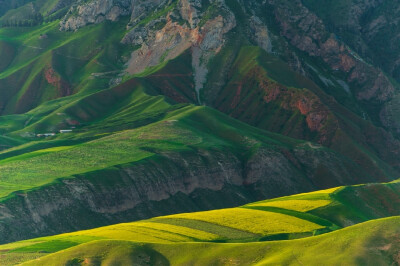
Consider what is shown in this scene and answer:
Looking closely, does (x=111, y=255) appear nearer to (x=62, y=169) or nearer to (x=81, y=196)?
(x=81, y=196)

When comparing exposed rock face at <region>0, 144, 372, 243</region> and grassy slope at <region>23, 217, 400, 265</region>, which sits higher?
grassy slope at <region>23, 217, 400, 265</region>

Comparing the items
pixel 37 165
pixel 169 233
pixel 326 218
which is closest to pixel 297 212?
pixel 326 218

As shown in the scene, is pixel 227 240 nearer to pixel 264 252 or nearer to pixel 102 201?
→ pixel 264 252

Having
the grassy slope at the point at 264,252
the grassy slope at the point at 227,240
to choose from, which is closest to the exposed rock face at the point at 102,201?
the grassy slope at the point at 227,240

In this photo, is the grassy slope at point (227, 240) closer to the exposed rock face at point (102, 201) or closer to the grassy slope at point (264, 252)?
the grassy slope at point (264, 252)

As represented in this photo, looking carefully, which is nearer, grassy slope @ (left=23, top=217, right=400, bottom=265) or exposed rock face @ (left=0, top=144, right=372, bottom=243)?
grassy slope @ (left=23, top=217, right=400, bottom=265)

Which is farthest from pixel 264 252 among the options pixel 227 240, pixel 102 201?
pixel 102 201

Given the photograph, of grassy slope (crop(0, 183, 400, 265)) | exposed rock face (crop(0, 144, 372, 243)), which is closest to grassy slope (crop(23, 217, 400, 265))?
grassy slope (crop(0, 183, 400, 265))

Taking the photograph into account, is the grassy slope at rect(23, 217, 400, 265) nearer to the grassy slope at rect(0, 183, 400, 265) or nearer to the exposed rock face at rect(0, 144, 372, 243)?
the grassy slope at rect(0, 183, 400, 265)
